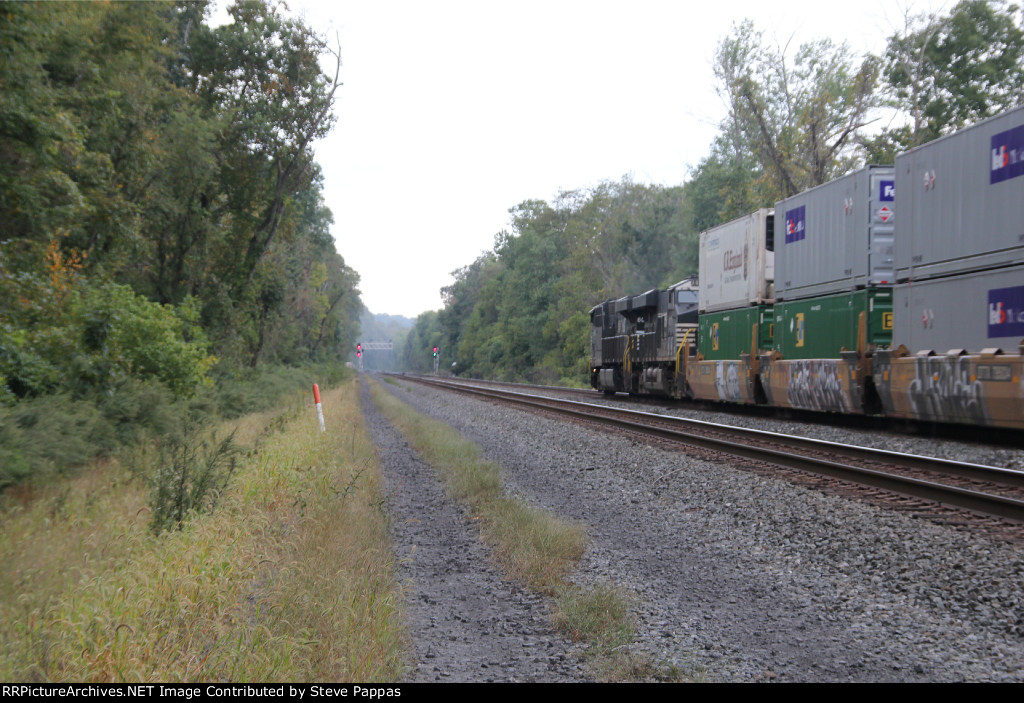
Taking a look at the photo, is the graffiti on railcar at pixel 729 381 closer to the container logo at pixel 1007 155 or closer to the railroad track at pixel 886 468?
the railroad track at pixel 886 468

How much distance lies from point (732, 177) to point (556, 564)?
47.7m

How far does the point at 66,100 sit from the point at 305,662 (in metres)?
18.0

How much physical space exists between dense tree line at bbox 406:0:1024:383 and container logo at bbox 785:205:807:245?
15.8 metres

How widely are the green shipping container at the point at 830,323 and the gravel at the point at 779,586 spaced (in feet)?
21.2

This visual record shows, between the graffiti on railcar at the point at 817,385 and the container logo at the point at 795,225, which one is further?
the container logo at the point at 795,225

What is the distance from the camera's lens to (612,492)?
29.5ft

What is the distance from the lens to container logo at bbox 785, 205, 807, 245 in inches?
637

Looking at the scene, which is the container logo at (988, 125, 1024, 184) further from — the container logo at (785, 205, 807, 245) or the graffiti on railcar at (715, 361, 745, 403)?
the graffiti on railcar at (715, 361, 745, 403)

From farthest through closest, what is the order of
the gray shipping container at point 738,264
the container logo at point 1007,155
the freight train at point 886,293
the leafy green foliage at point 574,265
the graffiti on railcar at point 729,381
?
the leafy green foliage at point 574,265 < the graffiti on railcar at point 729,381 < the gray shipping container at point 738,264 < the freight train at point 886,293 < the container logo at point 1007,155

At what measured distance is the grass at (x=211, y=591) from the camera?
11.7ft

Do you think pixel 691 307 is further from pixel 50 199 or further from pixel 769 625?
pixel 769 625

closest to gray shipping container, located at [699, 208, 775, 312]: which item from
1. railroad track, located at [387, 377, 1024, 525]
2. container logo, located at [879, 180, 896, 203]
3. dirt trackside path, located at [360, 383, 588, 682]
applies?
container logo, located at [879, 180, 896, 203]

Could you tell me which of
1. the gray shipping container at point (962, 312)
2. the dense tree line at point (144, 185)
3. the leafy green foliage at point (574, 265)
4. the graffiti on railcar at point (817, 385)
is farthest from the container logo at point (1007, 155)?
the leafy green foliage at point (574, 265)

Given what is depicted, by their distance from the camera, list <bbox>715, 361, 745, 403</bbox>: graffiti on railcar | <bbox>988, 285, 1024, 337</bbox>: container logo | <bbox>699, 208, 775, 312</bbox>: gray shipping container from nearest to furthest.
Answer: <bbox>988, 285, 1024, 337</bbox>: container logo → <bbox>699, 208, 775, 312</bbox>: gray shipping container → <bbox>715, 361, 745, 403</bbox>: graffiti on railcar
